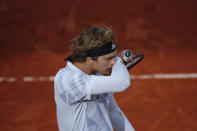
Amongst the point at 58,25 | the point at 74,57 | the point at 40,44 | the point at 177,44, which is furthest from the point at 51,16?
the point at 74,57

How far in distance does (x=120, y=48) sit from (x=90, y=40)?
19.3ft

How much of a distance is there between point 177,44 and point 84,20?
3.11 m

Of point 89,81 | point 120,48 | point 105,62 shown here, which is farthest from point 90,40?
point 120,48

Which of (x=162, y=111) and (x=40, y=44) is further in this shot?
(x=40, y=44)

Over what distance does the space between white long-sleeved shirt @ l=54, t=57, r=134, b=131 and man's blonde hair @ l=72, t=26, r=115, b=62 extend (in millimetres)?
131

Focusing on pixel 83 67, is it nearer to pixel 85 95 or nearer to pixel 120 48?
pixel 85 95

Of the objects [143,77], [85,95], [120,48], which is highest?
[120,48]

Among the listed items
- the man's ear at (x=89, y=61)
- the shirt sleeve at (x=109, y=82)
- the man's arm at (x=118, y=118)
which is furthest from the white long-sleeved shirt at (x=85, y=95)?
the man's arm at (x=118, y=118)

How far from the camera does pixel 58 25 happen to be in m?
9.24

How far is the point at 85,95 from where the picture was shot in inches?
86.7

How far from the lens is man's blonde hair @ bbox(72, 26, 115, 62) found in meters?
A: 2.31

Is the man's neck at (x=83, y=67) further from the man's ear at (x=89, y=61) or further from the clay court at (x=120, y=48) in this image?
the clay court at (x=120, y=48)

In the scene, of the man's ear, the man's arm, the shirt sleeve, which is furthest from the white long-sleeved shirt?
the man's arm

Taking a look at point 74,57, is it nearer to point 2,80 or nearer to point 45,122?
point 45,122
